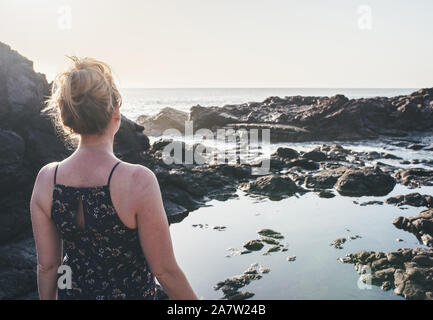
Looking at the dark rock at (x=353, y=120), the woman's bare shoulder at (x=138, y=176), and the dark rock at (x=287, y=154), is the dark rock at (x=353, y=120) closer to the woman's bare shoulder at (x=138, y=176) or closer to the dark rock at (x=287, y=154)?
the dark rock at (x=287, y=154)

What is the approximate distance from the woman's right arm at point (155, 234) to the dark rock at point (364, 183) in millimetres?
13624

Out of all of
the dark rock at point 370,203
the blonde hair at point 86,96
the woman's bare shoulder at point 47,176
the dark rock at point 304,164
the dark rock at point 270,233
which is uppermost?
the blonde hair at point 86,96

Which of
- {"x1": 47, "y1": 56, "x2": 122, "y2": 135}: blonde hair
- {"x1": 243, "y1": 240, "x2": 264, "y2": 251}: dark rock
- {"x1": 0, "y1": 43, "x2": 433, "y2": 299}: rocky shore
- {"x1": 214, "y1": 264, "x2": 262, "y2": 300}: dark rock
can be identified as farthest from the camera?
{"x1": 243, "y1": 240, "x2": 264, "y2": 251}: dark rock

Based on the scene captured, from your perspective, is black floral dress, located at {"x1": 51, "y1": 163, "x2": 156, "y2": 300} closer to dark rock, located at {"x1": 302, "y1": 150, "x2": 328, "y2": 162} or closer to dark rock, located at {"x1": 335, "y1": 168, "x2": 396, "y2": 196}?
dark rock, located at {"x1": 335, "y1": 168, "x2": 396, "y2": 196}

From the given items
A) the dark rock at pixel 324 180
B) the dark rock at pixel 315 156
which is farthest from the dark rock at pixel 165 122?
the dark rock at pixel 324 180

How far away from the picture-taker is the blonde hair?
1985mm

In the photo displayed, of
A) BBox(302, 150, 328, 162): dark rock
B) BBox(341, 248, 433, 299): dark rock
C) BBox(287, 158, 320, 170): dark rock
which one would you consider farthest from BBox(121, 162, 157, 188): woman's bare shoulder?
BBox(302, 150, 328, 162): dark rock

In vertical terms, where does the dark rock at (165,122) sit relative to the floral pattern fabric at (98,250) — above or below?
below

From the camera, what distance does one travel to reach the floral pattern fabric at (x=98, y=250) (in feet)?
6.99

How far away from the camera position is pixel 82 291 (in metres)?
2.31

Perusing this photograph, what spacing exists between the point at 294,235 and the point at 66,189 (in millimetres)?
9066

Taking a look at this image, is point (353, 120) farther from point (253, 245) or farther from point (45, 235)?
point (45, 235)
